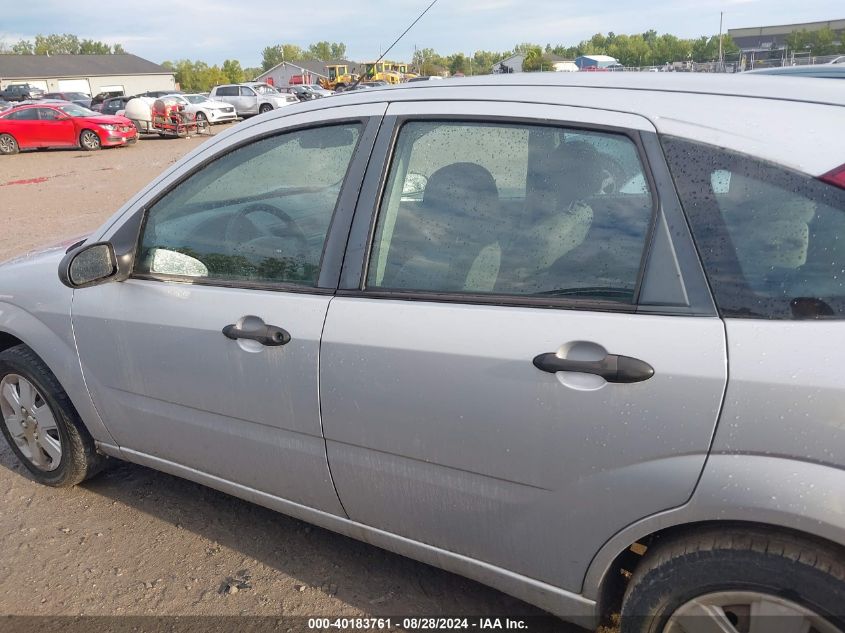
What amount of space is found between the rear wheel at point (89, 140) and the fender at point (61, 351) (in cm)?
2292

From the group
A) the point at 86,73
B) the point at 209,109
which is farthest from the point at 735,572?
the point at 86,73

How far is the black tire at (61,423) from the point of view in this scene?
3266 millimetres

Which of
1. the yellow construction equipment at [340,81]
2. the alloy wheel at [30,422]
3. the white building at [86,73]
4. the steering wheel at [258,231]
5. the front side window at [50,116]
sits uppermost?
the white building at [86,73]

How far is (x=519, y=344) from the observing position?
192 cm

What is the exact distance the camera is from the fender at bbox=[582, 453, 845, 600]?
1548 mm

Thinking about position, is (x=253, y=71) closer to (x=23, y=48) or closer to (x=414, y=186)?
(x=23, y=48)

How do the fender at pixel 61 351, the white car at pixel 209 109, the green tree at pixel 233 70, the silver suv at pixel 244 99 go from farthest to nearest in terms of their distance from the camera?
the green tree at pixel 233 70
the silver suv at pixel 244 99
the white car at pixel 209 109
the fender at pixel 61 351

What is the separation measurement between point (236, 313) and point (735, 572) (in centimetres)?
171

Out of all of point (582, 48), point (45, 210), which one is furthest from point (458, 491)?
point (582, 48)

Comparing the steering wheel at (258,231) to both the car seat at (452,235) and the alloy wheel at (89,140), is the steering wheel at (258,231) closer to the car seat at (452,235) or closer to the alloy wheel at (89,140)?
the car seat at (452,235)

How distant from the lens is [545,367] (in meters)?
1.87

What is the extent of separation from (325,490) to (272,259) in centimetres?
84

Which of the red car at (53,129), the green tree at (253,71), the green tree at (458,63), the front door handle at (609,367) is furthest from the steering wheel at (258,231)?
the green tree at (253,71)

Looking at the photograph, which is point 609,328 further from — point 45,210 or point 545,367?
point 45,210
